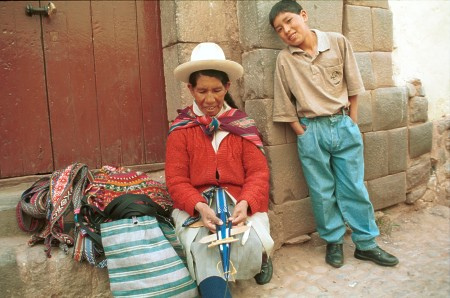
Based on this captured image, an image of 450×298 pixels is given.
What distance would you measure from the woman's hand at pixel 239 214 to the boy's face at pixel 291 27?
1172mm

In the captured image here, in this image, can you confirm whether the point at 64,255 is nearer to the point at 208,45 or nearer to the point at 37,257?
the point at 37,257

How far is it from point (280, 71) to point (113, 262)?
162cm

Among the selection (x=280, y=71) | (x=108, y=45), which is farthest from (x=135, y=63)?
(x=280, y=71)

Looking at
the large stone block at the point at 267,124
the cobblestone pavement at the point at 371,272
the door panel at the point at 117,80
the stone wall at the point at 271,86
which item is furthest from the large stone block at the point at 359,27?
the door panel at the point at 117,80

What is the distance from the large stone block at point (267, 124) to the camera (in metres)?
2.71

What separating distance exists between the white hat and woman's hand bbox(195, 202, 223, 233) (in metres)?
0.79

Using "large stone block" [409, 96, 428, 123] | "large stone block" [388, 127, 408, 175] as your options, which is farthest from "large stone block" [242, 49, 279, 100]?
"large stone block" [409, 96, 428, 123]

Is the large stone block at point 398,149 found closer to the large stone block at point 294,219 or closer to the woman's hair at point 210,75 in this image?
the large stone block at point 294,219

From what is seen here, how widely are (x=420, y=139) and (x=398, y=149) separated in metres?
0.35

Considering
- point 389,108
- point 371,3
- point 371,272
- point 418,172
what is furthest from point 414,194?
point 371,3

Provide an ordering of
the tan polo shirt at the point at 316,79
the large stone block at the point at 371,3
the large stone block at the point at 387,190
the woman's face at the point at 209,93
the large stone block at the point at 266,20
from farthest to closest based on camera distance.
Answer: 1. the large stone block at the point at 387,190
2. the large stone block at the point at 371,3
3. the large stone block at the point at 266,20
4. the tan polo shirt at the point at 316,79
5. the woman's face at the point at 209,93

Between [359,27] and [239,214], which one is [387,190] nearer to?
[359,27]

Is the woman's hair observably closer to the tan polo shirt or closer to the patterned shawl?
the patterned shawl

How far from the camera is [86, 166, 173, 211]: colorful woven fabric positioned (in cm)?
229
